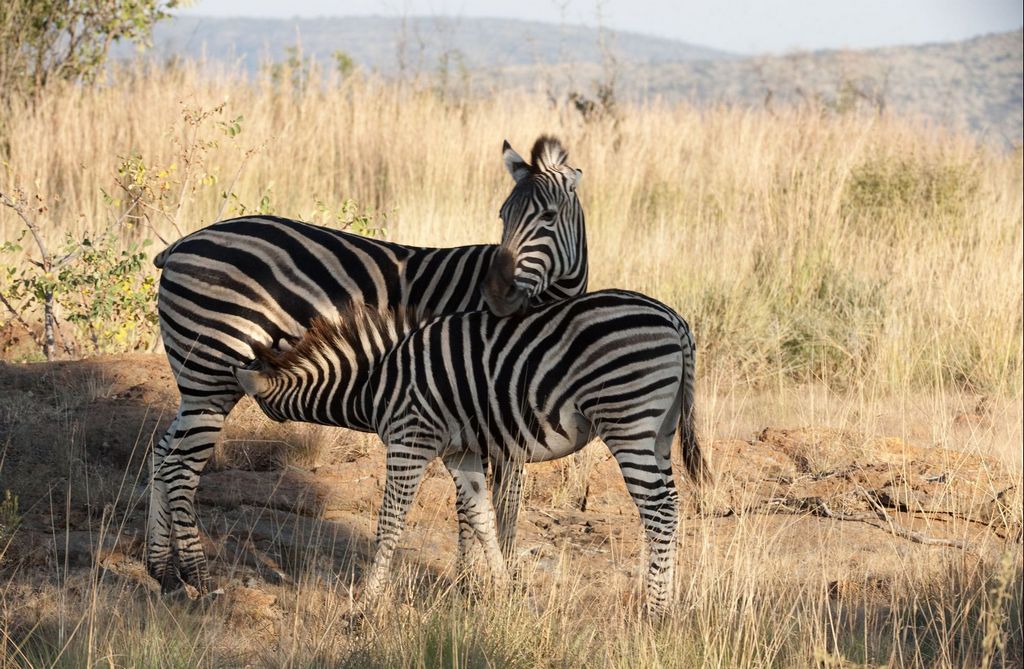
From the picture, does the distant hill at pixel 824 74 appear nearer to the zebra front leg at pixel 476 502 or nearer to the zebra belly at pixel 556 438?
the zebra front leg at pixel 476 502

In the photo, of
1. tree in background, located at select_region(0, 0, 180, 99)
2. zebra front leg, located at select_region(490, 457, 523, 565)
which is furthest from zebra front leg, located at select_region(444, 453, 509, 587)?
tree in background, located at select_region(0, 0, 180, 99)

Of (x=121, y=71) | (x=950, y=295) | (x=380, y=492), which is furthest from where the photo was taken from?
(x=121, y=71)

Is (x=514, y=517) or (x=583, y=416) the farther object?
(x=514, y=517)

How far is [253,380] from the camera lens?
4.98 metres

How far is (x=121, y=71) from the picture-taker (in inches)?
591

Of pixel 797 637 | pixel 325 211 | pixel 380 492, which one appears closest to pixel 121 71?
pixel 325 211

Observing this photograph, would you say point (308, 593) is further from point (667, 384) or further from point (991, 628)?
point (991, 628)

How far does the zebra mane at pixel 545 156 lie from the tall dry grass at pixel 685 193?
3.25 m

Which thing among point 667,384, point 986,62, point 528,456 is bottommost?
point 528,456

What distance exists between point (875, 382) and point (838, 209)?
355cm

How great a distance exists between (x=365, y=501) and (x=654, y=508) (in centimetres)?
223

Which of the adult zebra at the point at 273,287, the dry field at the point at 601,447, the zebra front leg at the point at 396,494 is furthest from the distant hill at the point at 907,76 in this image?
the zebra front leg at the point at 396,494

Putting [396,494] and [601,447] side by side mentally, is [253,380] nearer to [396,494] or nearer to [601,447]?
[396,494]

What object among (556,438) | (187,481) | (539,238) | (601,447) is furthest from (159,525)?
(601,447)
